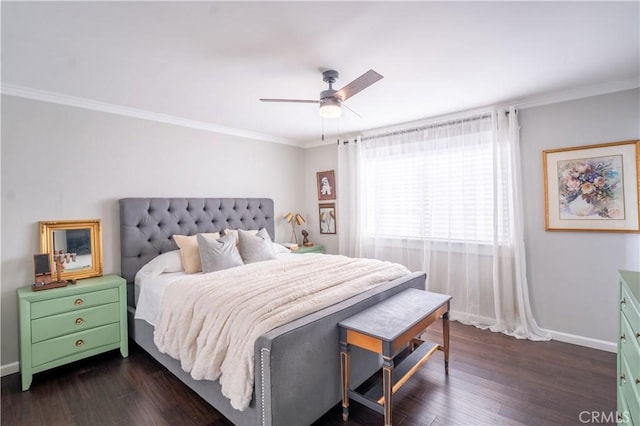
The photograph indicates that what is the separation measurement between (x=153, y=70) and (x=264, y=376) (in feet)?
7.61

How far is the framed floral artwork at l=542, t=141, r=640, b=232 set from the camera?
8.71ft

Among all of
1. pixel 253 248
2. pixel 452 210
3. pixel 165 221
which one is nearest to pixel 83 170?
pixel 165 221

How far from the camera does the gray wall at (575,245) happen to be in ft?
8.90

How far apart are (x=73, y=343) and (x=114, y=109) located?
2218 mm

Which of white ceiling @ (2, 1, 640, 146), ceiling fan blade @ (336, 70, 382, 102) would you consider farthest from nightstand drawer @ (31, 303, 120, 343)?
ceiling fan blade @ (336, 70, 382, 102)

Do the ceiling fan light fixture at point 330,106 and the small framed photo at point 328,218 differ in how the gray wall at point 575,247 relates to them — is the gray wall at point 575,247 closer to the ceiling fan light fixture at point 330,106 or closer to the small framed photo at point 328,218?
the ceiling fan light fixture at point 330,106

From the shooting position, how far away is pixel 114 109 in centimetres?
303

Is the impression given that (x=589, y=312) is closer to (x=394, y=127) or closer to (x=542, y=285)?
(x=542, y=285)

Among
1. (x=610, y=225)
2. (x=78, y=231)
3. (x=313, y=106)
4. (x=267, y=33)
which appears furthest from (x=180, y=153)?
(x=610, y=225)

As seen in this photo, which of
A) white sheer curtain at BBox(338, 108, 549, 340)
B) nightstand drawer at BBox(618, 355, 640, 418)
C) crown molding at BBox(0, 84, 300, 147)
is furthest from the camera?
white sheer curtain at BBox(338, 108, 549, 340)

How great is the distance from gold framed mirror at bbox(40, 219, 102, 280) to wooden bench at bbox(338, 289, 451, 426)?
8.39 ft

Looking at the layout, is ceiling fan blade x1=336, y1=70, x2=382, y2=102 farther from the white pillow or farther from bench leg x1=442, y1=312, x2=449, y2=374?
the white pillow

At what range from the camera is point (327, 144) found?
15.9 feet

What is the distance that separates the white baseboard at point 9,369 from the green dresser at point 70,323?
39 cm
